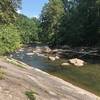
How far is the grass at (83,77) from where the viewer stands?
3130 centimetres

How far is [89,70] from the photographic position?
42.7 m

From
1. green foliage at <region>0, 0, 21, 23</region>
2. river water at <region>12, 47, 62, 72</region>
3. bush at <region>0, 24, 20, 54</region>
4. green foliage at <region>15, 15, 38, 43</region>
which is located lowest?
green foliage at <region>15, 15, 38, 43</region>

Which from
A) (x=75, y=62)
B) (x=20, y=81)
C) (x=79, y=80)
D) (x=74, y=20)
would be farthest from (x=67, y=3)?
(x=20, y=81)

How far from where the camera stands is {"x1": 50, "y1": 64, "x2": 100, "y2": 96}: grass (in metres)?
31.3

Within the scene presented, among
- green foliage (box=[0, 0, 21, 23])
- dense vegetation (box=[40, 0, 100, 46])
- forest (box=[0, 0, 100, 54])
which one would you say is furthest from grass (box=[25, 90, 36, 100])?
dense vegetation (box=[40, 0, 100, 46])

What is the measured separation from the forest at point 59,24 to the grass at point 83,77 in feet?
36.8

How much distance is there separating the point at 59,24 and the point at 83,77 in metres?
82.0

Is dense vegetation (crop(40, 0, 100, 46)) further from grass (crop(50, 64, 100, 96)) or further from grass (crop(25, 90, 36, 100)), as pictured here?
grass (crop(25, 90, 36, 100))

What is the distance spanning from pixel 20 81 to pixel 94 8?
79.1 m

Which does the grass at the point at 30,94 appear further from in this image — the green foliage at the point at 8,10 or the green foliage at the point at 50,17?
the green foliage at the point at 50,17

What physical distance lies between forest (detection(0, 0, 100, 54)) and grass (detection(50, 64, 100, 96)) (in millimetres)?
11219

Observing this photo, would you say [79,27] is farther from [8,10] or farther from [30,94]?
[30,94]

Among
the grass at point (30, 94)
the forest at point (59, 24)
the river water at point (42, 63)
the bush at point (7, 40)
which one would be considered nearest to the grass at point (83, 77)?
the river water at point (42, 63)

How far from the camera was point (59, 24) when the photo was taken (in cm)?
11806
